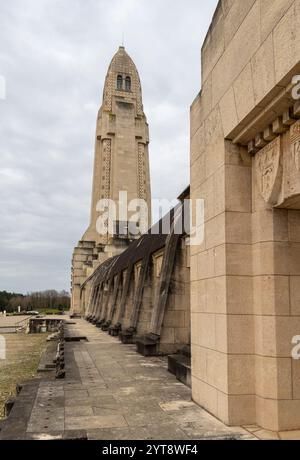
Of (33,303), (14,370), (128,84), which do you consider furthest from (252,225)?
(33,303)

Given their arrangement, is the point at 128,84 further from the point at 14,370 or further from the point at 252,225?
the point at 252,225

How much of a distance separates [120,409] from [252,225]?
3.37 meters

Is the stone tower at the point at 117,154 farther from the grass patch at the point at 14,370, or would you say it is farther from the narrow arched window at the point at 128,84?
the grass patch at the point at 14,370

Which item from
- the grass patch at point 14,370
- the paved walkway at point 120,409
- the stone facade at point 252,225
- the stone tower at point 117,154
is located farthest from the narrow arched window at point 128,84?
the stone facade at point 252,225

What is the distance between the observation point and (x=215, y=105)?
6.55m

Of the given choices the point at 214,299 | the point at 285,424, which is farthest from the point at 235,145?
the point at 285,424

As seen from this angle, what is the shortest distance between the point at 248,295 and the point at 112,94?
6006 cm

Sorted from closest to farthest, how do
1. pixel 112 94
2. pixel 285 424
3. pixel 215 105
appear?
1. pixel 285 424
2. pixel 215 105
3. pixel 112 94

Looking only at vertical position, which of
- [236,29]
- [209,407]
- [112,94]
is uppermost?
[112,94]

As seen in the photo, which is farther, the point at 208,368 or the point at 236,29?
the point at 208,368

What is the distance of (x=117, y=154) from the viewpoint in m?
58.5

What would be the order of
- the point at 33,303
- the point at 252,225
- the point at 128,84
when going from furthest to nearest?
the point at 33,303 → the point at 128,84 → the point at 252,225

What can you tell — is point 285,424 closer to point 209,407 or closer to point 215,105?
point 209,407

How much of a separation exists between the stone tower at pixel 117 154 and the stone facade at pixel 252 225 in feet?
159
